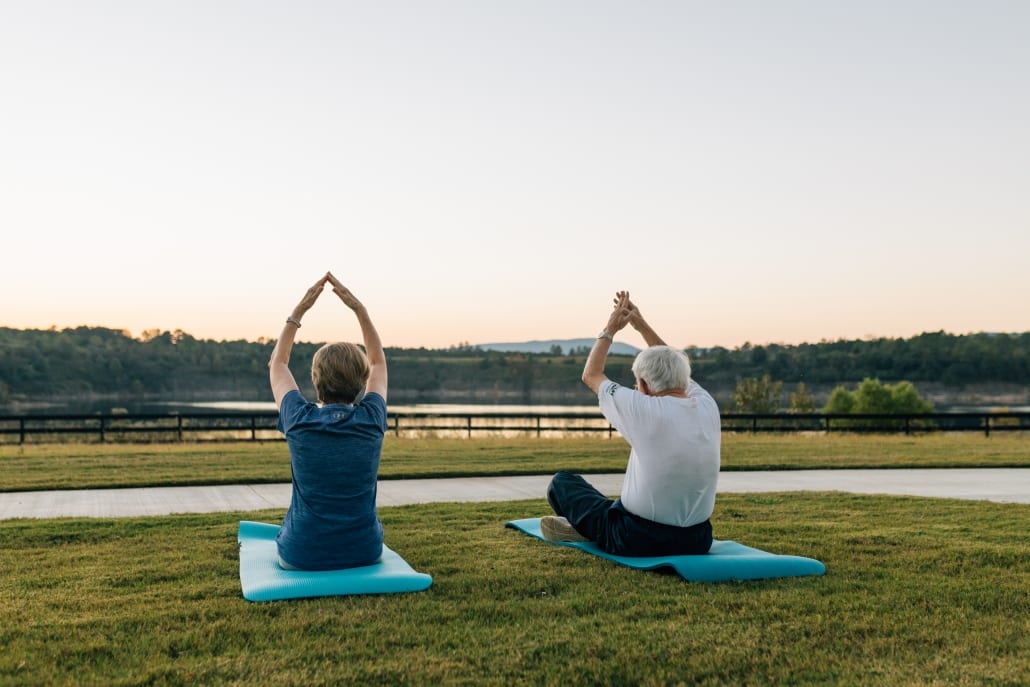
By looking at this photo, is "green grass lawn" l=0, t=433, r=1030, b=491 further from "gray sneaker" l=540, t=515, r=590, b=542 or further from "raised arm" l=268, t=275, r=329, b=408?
"raised arm" l=268, t=275, r=329, b=408

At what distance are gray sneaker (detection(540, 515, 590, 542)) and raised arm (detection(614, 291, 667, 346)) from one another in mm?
1383

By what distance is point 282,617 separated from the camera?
4.27 m

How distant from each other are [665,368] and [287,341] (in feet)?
6.87

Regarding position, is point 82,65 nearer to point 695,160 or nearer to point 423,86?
point 423,86

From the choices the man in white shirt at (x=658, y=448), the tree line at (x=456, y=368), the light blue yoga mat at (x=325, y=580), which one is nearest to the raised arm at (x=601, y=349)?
Answer: the man in white shirt at (x=658, y=448)

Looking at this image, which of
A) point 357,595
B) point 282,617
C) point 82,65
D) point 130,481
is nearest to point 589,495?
point 357,595

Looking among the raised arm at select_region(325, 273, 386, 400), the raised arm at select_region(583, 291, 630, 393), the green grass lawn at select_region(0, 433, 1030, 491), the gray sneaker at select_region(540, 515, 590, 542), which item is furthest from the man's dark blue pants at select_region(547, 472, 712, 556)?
the green grass lawn at select_region(0, 433, 1030, 491)

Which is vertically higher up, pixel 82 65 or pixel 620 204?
pixel 82 65

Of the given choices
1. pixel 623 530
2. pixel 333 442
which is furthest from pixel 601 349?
pixel 333 442

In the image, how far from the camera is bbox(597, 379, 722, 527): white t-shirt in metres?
4.98

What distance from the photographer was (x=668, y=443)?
16.5 ft

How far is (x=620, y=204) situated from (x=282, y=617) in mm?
22190

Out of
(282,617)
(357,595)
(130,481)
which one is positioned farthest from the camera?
(130,481)

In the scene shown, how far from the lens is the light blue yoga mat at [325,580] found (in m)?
4.65
